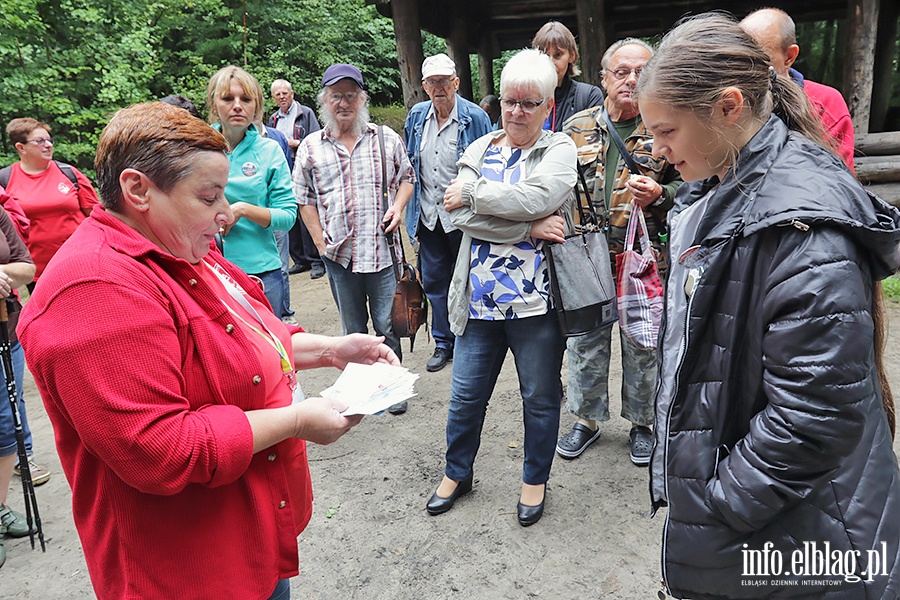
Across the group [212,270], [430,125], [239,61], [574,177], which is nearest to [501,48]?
[239,61]

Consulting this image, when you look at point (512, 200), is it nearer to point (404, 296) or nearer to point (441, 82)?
point (404, 296)

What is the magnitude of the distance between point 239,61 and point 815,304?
14.0 meters

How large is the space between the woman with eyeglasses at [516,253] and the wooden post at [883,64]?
10224 mm

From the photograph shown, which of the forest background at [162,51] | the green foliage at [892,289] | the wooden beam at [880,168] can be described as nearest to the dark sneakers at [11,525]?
the green foliage at [892,289]

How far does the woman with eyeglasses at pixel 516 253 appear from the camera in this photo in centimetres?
271

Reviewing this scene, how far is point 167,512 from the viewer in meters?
1.42

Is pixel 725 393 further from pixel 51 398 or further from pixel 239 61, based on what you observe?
pixel 239 61

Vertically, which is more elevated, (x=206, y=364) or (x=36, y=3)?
(x=36, y=3)

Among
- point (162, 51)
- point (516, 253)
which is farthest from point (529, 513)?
point (162, 51)

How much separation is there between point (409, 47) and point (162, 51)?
7.76m

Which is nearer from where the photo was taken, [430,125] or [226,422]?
[226,422]

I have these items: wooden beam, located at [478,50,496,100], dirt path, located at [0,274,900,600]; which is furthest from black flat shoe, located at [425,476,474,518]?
wooden beam, located at [478,50,496,100]

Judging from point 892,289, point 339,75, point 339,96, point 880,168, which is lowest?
point 892,289

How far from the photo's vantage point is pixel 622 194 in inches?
129
